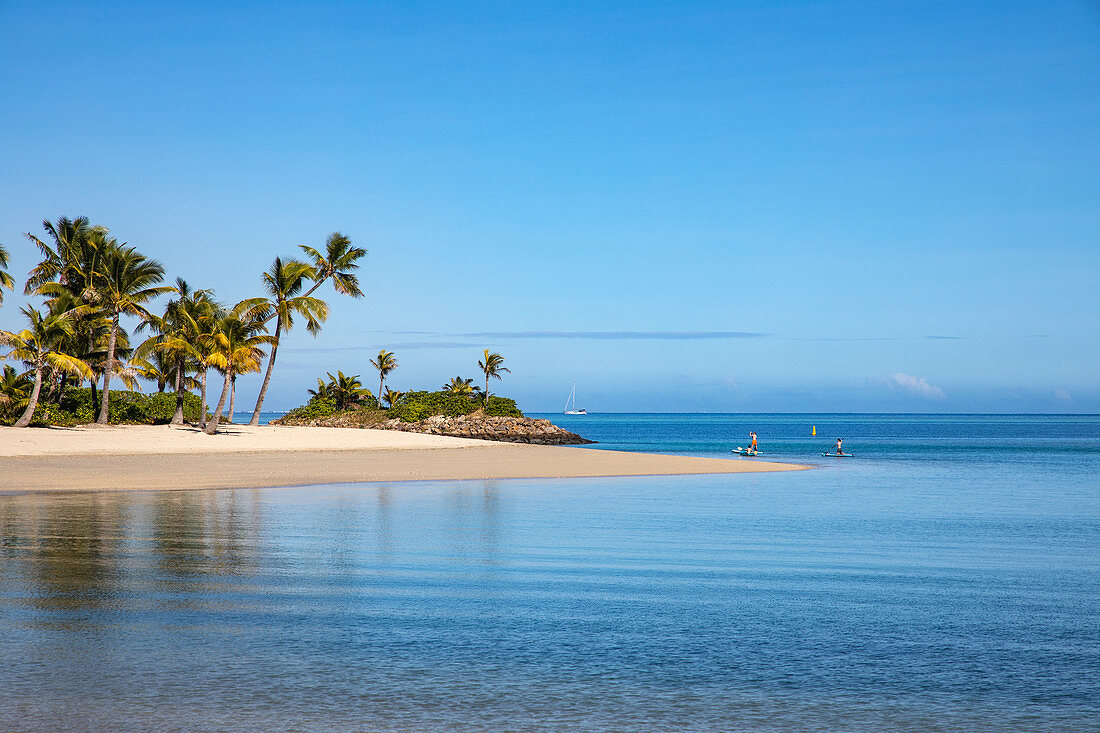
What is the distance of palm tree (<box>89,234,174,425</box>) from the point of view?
45.0 metres

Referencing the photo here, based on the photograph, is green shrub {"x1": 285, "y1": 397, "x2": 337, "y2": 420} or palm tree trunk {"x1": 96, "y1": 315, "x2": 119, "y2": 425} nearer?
palm tree trunk {"x1": 96, "y1": 315, "x2": 119, "y2": 425}

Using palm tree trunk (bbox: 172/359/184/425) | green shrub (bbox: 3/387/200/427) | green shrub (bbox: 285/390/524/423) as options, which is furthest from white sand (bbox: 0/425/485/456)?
green shrub (bbox: 285/390/524/423)

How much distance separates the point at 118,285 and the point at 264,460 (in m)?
16.3

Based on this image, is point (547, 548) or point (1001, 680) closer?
point (1001, 680)

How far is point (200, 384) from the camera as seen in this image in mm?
54438

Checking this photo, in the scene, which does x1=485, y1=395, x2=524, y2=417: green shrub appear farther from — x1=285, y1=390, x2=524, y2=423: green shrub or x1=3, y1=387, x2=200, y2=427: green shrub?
x1=3, y1=387, x2=200, y2=427: green shrub

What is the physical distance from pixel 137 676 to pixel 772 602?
638 cm

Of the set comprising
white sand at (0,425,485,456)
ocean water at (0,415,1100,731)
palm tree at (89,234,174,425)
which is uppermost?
palm tree at (89,234,174,425)

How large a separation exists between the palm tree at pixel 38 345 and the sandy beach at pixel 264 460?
2.14 m

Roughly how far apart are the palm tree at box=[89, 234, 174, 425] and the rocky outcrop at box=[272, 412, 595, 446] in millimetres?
32625

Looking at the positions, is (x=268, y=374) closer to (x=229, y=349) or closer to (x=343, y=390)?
(x=229, y=349)

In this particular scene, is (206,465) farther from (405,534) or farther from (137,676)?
(137,676)

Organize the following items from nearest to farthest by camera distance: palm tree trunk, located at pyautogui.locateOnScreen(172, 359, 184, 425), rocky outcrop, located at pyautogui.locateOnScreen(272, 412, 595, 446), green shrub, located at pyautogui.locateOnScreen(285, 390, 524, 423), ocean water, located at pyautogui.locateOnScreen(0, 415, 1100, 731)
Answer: ocean water, located at pyautogui.locateOnScreen(0, 415, 1100, 731)
palm tree trunk, located at pyautogui.locateOnScreen(172, 359, 184, 425)
rocky outcrop, located at pyautogui.locateOnScreen(272, 412, 595, 446)
green shrub, located at pyautogui.locateOnScreen(285, 390, 524, 423)

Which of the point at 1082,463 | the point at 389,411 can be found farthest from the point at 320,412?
the point at 1082,463
